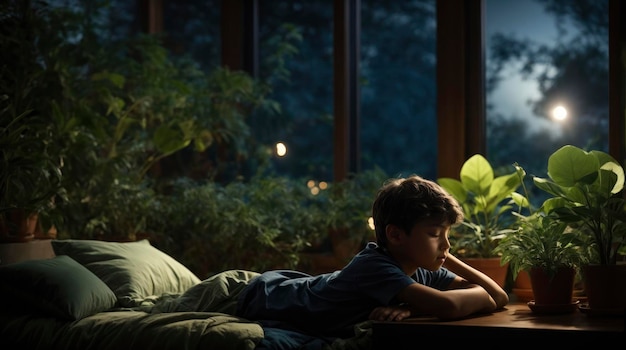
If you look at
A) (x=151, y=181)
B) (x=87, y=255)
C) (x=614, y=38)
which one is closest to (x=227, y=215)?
(x=151, y=181)

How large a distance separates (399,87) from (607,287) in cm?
245

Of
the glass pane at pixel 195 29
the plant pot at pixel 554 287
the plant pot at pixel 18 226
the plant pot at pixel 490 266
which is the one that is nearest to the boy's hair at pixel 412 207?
the plant pot at pixel 554 287

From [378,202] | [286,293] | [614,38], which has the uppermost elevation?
[614,38]

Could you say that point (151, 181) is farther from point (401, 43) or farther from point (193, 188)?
point (401, 43)

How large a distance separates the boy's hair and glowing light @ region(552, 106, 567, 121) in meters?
1.86

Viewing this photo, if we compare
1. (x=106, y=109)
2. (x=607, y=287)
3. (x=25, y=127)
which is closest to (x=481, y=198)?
(x=607, y=287)

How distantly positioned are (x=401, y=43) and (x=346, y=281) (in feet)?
8.23

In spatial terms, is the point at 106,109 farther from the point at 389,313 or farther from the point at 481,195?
the point at 389,313

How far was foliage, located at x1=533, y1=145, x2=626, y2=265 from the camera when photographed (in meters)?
2.74

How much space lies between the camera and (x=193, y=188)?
473cm

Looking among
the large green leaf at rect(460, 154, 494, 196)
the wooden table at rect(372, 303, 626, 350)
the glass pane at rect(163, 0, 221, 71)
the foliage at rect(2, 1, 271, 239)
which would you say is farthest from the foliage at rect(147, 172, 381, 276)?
the wooden table at rect(372, 303, 626, 350)

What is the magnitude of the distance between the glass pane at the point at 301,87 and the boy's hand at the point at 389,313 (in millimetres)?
2591

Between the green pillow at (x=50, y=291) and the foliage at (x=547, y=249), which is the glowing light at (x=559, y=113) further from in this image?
the green pillow at (x=50, y=291)

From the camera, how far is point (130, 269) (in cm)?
339
